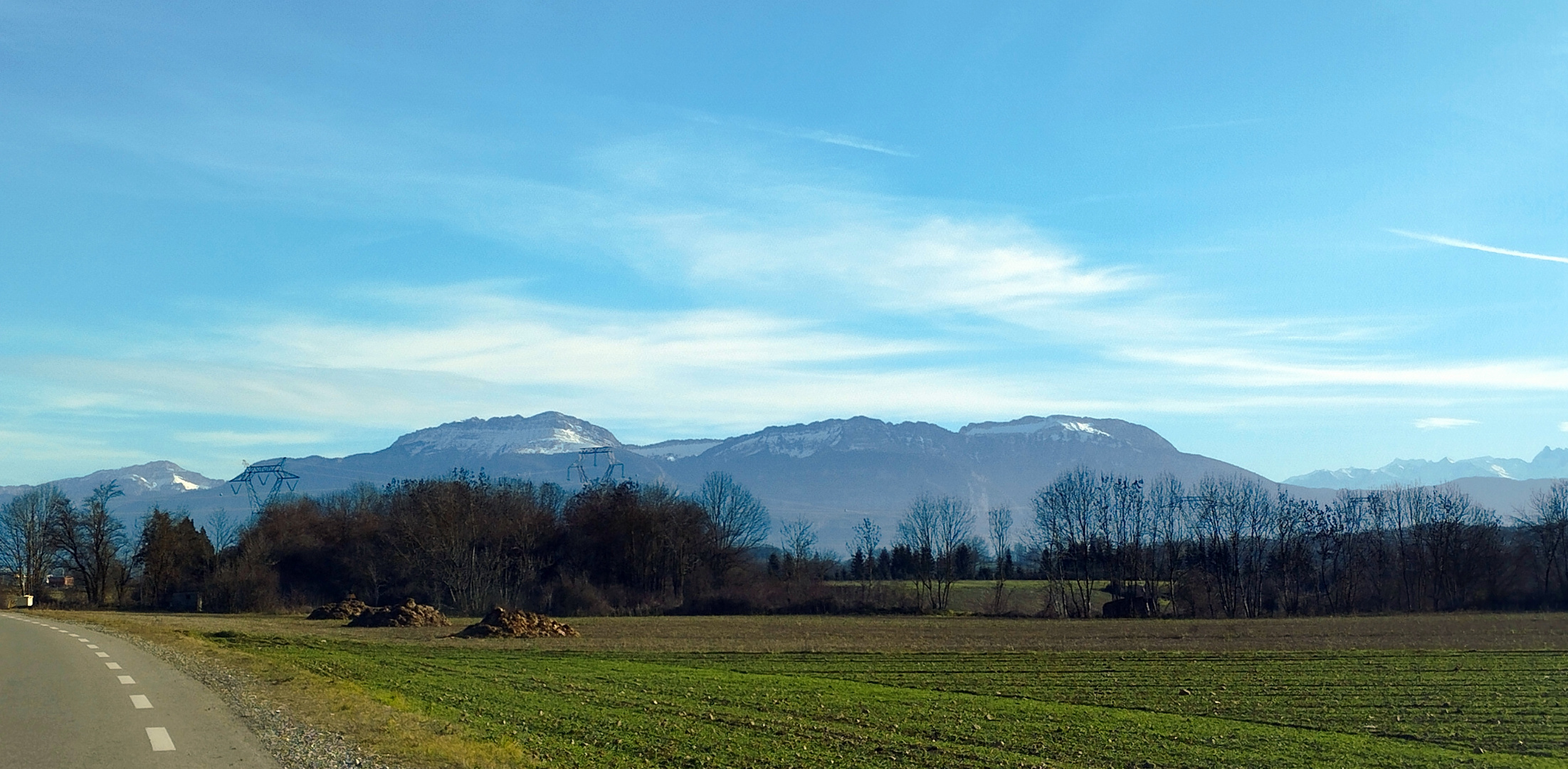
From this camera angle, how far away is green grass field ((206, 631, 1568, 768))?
16.4 meters

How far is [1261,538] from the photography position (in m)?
109

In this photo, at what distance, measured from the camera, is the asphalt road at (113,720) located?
12562 mm

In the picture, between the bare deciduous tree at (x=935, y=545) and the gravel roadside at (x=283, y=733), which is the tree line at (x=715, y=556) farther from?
the gravel roadside at (x=283, y=733)

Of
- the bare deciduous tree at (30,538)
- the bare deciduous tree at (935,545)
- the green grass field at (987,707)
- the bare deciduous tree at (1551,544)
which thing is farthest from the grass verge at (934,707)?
the bare deciduous tree at (30,538)

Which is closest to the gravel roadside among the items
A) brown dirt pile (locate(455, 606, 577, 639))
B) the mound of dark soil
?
brown dirt pile (locate(455, 606, 577, 639))

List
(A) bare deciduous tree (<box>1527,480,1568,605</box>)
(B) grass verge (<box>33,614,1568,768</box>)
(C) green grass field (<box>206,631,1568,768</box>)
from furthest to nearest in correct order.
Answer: (A) bare deciduous tree (<box>1527,480,1568,605</box>)
(C) green grass field (<box>206,631,1568,768</box>)
(B) grass verge (<box>33,614,1568,768</box>)

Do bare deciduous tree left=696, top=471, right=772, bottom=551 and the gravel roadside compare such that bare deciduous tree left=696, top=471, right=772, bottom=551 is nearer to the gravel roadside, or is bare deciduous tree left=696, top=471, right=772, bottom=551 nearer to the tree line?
the tree line

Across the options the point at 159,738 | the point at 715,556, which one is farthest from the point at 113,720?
the point at 715,556

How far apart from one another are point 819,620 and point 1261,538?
54.4 metres

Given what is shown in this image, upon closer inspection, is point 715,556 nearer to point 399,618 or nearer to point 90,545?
point 399,618

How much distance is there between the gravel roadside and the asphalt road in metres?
0.25

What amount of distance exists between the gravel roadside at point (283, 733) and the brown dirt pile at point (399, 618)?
4287 cm

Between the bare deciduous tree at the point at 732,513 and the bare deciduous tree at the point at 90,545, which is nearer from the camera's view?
the bare deciduous tree at the point at 90,545

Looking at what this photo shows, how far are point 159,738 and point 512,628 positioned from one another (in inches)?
1679
